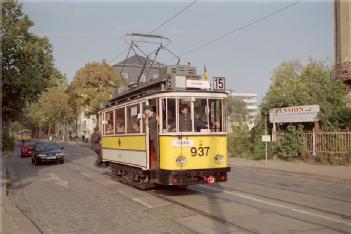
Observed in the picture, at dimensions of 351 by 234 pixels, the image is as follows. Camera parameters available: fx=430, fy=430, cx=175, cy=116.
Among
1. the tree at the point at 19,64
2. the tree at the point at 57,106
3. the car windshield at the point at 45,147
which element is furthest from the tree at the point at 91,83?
the car windshield at the point at 45,147

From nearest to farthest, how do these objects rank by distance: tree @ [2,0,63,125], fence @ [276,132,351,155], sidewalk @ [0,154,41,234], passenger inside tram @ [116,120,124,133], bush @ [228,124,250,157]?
sidewalk @ [0,154,41,234] → passenger inside tram @ [116,120,124,133] → fence @ [276,132,351,155] → tree @ [2,0,63,125] → bush @ [228,124,250,157]

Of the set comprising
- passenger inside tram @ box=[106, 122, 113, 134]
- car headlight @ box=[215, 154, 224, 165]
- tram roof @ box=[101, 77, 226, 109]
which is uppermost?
tram roof @ box=[101, 77, 226, 109]

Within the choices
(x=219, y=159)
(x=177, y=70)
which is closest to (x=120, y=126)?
(x=177, y=70)

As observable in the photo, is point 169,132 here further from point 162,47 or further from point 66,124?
point 66,124

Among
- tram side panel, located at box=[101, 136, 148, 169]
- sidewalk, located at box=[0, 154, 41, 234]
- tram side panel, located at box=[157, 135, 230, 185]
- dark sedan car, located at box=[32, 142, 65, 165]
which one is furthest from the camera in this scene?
dark sedan car, located at box=[32, 142, 65, 165]

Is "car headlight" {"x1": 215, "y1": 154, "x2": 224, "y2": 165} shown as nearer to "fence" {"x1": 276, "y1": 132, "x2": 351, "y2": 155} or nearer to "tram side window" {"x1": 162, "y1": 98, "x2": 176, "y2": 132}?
"tram side window" {"x1": 162, "y1": 98, "x2": 176, "y2": 132}

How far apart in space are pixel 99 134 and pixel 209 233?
41.9ft

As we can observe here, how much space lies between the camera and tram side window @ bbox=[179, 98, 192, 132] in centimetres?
1165

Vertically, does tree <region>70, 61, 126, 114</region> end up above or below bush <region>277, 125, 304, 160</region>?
above

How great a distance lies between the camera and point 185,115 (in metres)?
11.7

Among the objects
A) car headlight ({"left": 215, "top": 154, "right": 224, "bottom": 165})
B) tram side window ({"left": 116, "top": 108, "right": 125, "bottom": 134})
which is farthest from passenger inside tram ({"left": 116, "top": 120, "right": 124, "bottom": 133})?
car headlight ({"left": 215, "top": 154, "right": 224, "bottom": 165})

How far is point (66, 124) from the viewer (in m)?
88.8

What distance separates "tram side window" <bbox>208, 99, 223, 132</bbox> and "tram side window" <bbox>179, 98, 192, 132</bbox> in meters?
0.66

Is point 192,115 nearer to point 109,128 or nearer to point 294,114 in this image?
point 109,128
